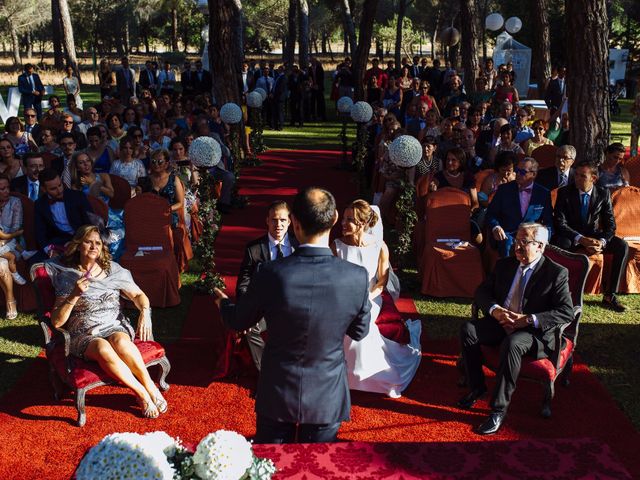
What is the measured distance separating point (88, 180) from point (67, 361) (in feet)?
11.5

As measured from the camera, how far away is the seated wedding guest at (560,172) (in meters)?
8.38

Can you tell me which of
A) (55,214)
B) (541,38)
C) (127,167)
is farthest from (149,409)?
(541,38)

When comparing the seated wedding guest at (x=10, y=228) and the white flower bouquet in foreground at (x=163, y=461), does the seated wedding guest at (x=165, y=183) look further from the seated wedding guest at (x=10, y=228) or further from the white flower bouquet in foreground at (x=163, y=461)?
the white flower bouquet in foreground at (x=163, y=461)

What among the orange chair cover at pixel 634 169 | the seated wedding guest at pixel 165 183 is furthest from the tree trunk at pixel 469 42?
the seated wedding guest at pixel 165 183

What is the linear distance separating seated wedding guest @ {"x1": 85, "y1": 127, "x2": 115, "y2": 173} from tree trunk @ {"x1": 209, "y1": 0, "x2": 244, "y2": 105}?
4.31 metres

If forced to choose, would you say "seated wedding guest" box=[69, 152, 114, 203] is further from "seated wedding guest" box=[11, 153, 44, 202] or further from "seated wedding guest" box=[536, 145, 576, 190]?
"seated wedding guest" box=[536, 145, 576, 190]

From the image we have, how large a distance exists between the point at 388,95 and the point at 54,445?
1419 cm

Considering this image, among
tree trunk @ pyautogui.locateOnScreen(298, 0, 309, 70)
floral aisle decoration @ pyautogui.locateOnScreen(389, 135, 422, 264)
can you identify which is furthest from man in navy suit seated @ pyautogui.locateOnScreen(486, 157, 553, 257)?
tree trunk @ pyautogui.locateOnScreen(298, 0, 309, 70)

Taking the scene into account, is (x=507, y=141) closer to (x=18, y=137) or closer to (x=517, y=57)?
(x=18, y=137)

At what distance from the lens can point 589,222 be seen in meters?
7.49

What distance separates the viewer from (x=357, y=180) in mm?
12984

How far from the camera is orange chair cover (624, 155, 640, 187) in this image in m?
9.69

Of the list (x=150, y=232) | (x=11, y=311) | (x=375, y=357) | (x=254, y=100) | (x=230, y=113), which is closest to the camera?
(x=375, y=357)

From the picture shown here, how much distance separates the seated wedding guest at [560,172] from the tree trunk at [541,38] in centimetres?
1186
